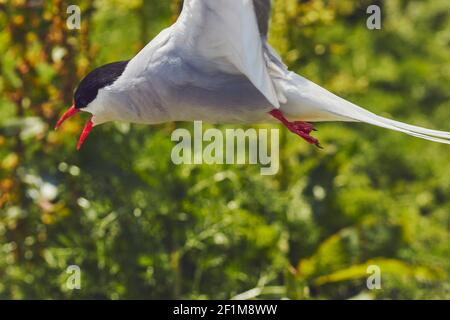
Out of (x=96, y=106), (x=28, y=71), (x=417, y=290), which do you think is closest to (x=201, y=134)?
(x=28, y=71)

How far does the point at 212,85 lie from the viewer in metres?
1.95

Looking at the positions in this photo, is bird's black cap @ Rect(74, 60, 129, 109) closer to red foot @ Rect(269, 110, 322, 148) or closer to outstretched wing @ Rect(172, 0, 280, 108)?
outstretched wing @ Rect(172, 0, 280, 108)

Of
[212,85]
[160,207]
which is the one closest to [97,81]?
[212,85]

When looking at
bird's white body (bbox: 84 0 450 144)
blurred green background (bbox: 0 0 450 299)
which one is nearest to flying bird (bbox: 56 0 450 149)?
bird's white body (bbox: 84 0 450 144)

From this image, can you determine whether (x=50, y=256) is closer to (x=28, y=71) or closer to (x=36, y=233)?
(x=36, y=233)

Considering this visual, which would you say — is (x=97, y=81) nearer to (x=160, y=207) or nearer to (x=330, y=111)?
(x=330, y=111)

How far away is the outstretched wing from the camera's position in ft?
5.94

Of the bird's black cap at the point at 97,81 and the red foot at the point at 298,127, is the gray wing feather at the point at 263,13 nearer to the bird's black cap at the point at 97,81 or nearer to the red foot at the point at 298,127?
the red foot at the point at 298,127

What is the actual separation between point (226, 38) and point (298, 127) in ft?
0.95

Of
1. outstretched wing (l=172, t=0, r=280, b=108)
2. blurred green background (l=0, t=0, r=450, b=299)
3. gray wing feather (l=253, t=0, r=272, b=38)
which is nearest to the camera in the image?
outstretched wing (l=172, t=0, r=280, b=108)

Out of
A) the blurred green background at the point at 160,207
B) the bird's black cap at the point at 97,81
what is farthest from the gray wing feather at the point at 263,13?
the blurred green background at the point at 160,207

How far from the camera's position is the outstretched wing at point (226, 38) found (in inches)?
71.3

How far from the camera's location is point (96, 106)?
6.70 feet

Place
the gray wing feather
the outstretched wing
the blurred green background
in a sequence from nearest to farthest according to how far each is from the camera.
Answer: the outstretched wing < the gray wing feather < the blurred green background
